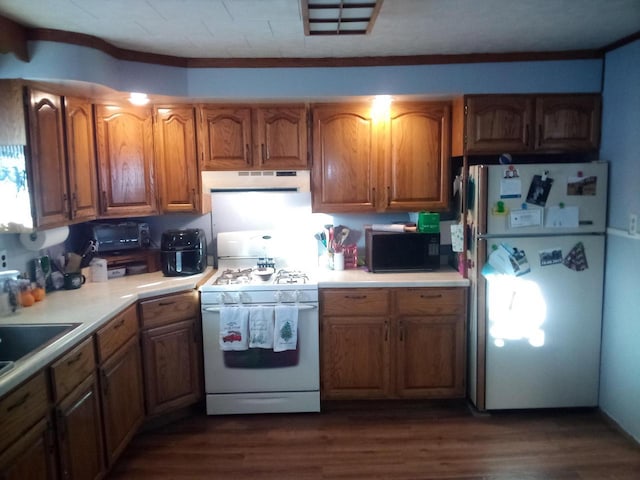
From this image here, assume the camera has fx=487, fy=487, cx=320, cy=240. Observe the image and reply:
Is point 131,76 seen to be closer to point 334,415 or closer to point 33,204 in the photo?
point 33,204

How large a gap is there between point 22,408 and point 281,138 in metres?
2.16

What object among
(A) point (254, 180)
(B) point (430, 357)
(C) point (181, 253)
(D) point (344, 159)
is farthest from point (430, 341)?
(C) point (181, 253)

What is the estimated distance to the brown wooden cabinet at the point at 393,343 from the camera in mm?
3121

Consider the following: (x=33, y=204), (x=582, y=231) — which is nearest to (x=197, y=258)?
(x=33, y=204)

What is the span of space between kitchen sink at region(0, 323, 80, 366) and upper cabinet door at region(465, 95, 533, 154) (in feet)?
8.20

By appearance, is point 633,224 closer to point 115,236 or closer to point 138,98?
point 138,98

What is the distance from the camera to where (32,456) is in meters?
1.80

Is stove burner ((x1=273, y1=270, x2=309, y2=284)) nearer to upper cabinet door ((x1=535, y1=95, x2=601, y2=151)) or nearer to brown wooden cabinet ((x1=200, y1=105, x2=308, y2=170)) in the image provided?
brown wooden cabinet ((x1=200, y1=105, x2=308, y2=170))

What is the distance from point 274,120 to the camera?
326 cm

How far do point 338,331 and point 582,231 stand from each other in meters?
1.61

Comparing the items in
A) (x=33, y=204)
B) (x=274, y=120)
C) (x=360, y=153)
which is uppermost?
(x=274, y=120)

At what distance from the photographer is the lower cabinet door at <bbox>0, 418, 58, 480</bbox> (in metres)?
1.65

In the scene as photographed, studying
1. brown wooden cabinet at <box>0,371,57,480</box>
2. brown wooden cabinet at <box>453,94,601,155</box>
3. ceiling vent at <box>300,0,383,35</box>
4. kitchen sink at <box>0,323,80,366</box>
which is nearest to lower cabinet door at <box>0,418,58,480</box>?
brown wooden cabinet at <box>0,371,57,480</box>

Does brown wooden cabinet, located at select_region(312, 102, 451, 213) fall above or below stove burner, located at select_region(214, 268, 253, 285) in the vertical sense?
above
